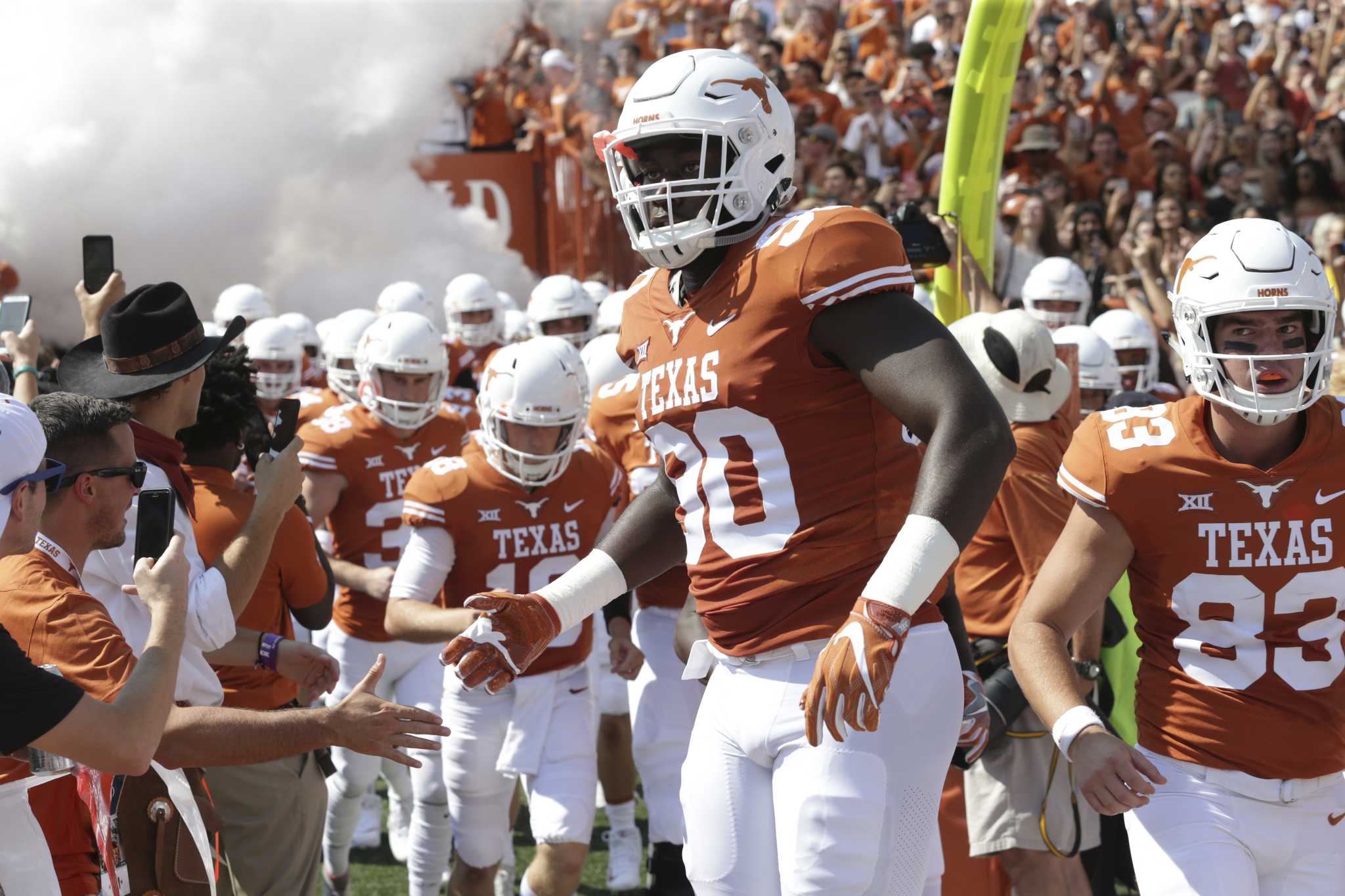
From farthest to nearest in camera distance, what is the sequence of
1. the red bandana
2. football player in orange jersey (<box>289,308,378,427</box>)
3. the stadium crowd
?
football player in orange jersey (<box>289,308,378,427</box>)
the red bandana
the stadium crowd

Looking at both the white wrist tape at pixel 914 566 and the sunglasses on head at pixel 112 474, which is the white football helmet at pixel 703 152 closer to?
the white wrist tape at pixel 914 566

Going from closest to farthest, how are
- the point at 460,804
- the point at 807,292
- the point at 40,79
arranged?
the point at 807,292, the point at 460,804, the point at 40,79

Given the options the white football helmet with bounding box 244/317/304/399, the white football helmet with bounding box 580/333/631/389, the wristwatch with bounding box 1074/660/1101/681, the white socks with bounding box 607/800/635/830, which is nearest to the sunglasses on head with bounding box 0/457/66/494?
the wristwatch with bounding box 1074/660/1101/681

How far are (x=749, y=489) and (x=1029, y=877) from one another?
222cm

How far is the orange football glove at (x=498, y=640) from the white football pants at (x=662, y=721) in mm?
2471

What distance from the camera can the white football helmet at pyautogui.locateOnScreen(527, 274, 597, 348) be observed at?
28.6 ft

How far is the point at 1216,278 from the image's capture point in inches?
117

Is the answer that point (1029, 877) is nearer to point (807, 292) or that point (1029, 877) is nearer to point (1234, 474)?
point (1234, 474)

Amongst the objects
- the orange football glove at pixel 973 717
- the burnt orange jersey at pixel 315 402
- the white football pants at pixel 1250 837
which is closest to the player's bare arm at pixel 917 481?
the orange football glove at pixel 973 717

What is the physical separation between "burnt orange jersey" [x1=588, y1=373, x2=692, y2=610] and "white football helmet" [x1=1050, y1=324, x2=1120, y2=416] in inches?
62.3

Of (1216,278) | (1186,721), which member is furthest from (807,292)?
(1186,721)

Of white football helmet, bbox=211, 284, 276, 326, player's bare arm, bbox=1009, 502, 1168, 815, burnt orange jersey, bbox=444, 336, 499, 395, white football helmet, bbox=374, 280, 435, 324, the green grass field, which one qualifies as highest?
player's bare arm, bbox=1009, 502, 1168, 815

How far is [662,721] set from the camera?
18.0 feet

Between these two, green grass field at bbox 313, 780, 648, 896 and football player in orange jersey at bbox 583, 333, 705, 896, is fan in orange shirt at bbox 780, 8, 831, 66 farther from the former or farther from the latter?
green grass field at bbox 313, 780, 648, 896
